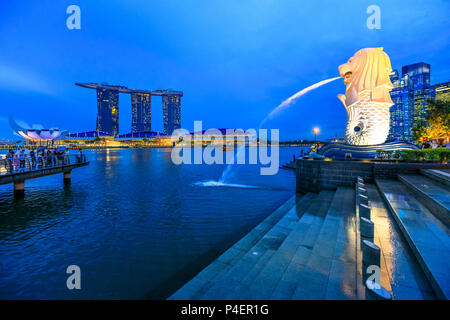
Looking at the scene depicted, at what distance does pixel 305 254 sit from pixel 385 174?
983cm

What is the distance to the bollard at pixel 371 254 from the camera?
3285 millimetres

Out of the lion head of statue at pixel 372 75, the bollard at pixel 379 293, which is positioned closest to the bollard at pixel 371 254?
the bollard at pixel 379 293

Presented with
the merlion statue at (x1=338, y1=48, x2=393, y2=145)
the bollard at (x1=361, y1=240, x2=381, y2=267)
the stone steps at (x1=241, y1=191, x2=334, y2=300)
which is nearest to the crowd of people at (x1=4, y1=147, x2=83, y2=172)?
the stone steps at (x1=241, y1=191, x2=334, y2=300)

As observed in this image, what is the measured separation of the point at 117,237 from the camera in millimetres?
8023

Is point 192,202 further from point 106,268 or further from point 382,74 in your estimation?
point 382,74

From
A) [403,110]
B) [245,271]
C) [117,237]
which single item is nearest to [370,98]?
[245,271]

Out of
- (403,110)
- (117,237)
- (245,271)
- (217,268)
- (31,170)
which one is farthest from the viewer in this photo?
(403,110)

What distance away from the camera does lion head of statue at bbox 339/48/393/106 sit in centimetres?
1600

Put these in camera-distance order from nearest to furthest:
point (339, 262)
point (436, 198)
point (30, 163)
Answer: point (339, 262) → point (436, 198) → point (30, 163)

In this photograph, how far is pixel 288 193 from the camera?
15.1 meters

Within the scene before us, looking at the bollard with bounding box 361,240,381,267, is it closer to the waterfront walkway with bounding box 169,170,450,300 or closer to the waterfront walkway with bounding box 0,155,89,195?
the waterfront walkway with bounding box 169,170,450,300

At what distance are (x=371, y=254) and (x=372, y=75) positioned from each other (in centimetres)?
1773

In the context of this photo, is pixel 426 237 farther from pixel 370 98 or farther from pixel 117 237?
pixel 370 98
